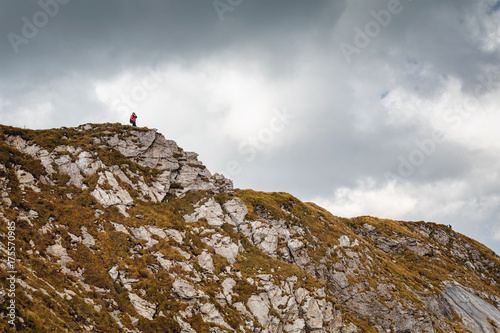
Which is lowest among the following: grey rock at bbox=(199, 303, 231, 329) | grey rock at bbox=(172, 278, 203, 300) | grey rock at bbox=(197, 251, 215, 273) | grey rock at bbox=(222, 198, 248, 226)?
grey rock at bbox=(199, 303, 231, 329)

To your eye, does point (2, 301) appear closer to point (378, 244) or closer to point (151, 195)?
point (151, 195)

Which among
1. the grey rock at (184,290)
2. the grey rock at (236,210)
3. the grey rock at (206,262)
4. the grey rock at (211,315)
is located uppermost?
the grey rock at (236,210)

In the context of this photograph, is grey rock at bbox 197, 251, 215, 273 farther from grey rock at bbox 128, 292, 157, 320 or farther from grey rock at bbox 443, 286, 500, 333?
grey rock at bbox 443, 286, 500, 333

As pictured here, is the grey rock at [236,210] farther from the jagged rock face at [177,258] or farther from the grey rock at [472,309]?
the grey rock at [472,309]

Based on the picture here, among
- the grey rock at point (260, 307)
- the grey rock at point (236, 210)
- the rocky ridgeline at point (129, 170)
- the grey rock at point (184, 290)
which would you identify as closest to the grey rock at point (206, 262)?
the grey rock at point (184, 290)

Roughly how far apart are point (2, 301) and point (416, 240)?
276 ft

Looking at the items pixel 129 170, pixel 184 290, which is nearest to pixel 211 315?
pixel 184 290

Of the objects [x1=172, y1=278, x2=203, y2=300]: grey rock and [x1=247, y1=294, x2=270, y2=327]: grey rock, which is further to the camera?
[x1=247, y1=294, x2=270, y2=327]: grey rock

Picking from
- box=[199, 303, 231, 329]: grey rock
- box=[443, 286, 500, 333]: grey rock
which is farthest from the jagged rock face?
box=[443, 286, 500, 333]: grey rock

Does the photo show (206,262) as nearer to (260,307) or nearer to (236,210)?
(260,307)

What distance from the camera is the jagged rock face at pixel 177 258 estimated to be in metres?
27.3

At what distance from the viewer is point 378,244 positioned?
241 ft

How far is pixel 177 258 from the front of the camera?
36000 millimetres

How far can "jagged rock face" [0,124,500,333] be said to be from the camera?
27.3 metres
